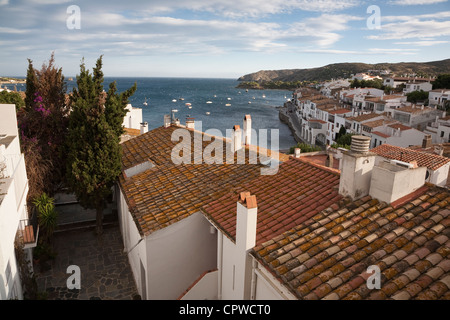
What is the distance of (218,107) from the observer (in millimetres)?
114938

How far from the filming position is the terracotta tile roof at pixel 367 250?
516 centimetres

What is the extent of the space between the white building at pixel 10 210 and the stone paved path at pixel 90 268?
137 centimetres

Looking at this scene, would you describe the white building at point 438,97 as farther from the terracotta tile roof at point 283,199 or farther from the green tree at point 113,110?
the green tree at point 113,110

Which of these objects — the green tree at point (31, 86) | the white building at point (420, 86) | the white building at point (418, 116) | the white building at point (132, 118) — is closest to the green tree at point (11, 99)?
the green tree at point (31, 86)

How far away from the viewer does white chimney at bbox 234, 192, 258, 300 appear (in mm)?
6516

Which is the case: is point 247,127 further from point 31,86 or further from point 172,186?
point 31,86

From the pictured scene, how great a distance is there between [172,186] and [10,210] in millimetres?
4741

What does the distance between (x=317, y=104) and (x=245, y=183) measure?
193 ft

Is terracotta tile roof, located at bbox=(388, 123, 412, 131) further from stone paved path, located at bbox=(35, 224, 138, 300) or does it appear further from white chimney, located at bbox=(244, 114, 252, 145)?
stone paved path, located at bbox=(35, 224, 138, 300)

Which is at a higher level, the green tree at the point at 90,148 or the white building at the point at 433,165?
the green tree at the point at 90,148

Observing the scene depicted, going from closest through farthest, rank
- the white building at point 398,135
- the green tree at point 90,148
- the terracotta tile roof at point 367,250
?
the terracotta tile roof at point 367,250 → the green tree at point 90,148 → the white building at point 398,135

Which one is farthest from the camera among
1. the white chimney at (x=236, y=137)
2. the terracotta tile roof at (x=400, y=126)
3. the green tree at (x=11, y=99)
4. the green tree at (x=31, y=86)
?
the terracotta tile roof at (x=400, y=126)
